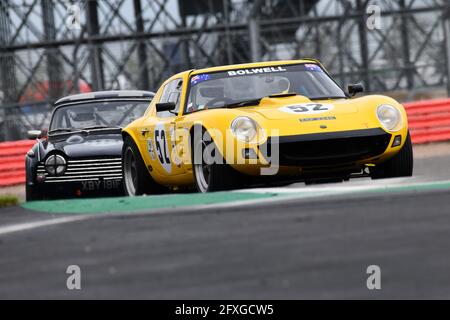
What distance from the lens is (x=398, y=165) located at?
30.7ft

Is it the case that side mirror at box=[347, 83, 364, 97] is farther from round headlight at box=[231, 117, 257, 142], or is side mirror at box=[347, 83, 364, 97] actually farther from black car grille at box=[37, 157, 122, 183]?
black car grille at box=[37, 157, 122, 183]

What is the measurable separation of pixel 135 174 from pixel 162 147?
0.93 meters

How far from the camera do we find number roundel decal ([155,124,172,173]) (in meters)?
10.1

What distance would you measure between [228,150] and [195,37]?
73.8 feet

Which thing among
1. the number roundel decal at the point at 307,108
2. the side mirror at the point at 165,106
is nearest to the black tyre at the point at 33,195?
the side mirror at the point at 165,106

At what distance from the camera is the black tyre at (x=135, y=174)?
10.8 m

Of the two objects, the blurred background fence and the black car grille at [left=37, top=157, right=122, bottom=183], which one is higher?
the blurred background fence

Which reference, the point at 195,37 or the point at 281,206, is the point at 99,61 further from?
the point at 281,206

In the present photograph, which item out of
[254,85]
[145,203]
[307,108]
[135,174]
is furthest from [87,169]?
[145,203]

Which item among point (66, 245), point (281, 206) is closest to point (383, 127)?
point (281, 206)

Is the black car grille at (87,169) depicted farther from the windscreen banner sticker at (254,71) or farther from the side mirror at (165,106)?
the windscreen banner sticker at (254,71)

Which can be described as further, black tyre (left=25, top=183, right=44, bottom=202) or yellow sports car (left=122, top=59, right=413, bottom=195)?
black tyre (left=25, top=183, right=44, bottom=202)

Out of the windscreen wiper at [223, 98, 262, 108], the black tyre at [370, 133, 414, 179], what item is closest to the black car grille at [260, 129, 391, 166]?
the black tyre at [370, 133, 414, 179]
